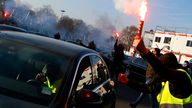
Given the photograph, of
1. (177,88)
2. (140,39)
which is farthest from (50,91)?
(177,88)

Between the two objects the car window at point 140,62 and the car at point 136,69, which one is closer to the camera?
the car at point 136,69

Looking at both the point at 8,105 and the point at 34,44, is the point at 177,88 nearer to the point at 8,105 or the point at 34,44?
the point at 34,44

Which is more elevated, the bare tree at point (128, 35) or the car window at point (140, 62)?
the car window at point (140, 62)

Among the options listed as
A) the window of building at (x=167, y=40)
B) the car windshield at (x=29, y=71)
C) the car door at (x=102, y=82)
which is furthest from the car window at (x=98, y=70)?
the window of building at (x=167, y=40)

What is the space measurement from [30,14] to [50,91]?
93076mm

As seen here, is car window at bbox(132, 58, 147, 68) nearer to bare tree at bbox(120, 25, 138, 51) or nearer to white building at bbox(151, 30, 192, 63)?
white building at bbox(151, 30, 192, 63)

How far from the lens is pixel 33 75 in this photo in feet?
18.6

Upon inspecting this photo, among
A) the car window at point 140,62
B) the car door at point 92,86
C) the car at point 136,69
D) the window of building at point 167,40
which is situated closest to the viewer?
the car door at point 92,86

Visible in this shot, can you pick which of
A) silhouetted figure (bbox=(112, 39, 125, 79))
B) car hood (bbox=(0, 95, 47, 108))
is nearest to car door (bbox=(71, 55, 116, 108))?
car hood (bbox=(0, 95, 47, 108))

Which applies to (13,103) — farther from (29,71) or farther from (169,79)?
(169,79)

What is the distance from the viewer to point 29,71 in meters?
5.71

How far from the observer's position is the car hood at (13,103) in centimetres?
480

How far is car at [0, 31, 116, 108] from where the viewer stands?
5.14 m

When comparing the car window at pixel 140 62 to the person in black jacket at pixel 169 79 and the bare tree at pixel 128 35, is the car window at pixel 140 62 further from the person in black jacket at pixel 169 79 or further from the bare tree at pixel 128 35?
the bare tree at pixel 128 35
